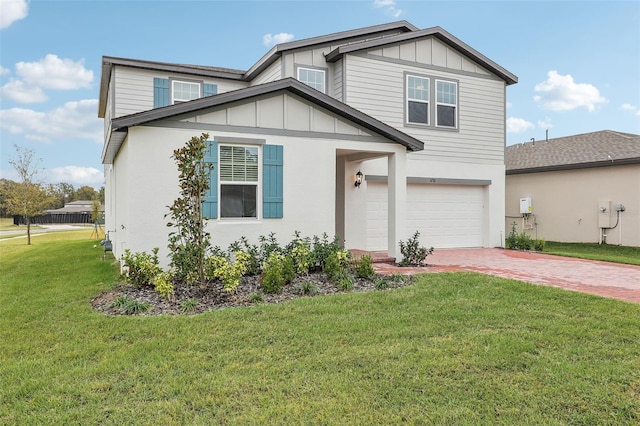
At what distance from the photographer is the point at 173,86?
45.6 feet

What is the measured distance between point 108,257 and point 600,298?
39.1ft

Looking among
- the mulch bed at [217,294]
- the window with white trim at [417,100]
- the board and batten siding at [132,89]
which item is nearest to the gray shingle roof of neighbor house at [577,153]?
the window with white trim at [417,100]

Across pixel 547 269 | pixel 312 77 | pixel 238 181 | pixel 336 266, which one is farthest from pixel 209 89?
pixel 547 269

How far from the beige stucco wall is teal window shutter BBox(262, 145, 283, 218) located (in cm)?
1321

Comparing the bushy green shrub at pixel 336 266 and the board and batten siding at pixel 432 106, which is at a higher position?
the board and batten siding at pixel 432 106

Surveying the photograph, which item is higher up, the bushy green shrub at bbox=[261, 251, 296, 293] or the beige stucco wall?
the beige stucco wall

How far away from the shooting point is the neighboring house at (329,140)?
26.5 ft

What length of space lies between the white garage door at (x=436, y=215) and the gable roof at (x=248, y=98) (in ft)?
9.75

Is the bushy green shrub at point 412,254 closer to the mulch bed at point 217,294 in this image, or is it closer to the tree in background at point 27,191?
the mulch bed at point 217,294

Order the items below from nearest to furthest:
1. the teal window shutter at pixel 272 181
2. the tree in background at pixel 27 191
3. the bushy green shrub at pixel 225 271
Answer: the bushy green shrub at pixel 225 271, the teal window shutter at pixel 272 181, the tree in background at pixel 27 191

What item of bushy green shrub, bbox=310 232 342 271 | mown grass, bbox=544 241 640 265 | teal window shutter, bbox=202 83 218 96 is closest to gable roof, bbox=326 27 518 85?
teal window shutter, bbox=202 83 218 96

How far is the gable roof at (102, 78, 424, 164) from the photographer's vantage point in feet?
24.9

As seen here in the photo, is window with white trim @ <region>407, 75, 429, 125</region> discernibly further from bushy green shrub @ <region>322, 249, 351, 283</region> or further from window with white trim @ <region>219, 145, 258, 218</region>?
bushy green shrub @ <region>322, 249, 351, 283</region>

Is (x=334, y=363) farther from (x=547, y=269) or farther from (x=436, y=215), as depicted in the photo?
(x=436, y=215)
